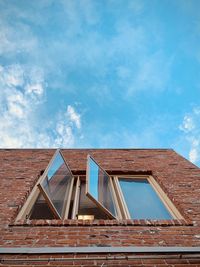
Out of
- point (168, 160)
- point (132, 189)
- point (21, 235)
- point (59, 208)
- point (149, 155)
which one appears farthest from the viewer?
point (149, 155)

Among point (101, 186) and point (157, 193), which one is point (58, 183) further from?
point (157, 193)

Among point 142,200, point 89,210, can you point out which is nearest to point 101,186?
point 89,210

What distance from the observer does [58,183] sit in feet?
13.8

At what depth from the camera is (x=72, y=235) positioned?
9.33ft

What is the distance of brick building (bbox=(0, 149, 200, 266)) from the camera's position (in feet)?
8.07

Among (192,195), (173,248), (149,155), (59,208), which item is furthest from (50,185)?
(149,155)

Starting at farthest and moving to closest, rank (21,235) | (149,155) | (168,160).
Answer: (149,155), (168,160), (21,235)

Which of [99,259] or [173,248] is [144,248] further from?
[99,259]

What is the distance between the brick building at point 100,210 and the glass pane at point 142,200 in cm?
2

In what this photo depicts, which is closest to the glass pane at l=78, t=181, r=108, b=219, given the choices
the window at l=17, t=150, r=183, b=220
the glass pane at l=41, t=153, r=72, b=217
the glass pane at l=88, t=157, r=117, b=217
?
the window at l=17, t=150, r=183, b=220

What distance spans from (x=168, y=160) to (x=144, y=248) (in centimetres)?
330

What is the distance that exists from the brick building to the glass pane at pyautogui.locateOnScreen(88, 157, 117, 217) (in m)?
0.02

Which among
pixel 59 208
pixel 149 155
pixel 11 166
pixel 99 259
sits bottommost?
pixel 99 259

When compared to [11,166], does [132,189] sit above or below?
below
